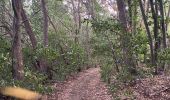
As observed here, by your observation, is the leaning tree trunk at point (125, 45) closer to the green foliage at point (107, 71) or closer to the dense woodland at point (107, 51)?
the dense woodland at point (107, 51)

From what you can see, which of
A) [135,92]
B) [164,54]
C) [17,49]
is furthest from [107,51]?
[17,49]

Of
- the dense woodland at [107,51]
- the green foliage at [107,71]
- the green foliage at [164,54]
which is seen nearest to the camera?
the dense woodland at [107,51]

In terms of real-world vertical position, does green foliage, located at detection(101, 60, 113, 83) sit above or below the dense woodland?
below

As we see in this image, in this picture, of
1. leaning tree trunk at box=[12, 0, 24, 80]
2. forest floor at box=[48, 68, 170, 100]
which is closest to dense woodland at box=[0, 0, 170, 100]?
leaning tree trunk at box=[12, 0, 24, 80]

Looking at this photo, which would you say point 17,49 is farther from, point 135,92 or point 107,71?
point 107,71

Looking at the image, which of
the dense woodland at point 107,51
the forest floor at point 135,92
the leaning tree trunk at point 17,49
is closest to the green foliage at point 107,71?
the dense woodland at point 107,51

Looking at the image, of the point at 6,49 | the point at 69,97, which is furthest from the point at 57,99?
the point at 6,49

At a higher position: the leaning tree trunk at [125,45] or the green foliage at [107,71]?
the leaning tree trunk at [125,45]

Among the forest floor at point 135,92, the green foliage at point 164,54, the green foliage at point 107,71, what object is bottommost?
the forest floor at point 135,92

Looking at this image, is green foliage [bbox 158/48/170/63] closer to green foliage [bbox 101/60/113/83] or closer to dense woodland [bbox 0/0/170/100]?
dense woodland [bbox 0/0/170/100]

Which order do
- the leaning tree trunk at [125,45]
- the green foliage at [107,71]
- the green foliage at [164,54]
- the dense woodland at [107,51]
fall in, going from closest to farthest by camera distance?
the dense woodland at [107,51], the leaning tree trunk at [125,45], the green foliage at [164,54], the green foliage at [107,71]

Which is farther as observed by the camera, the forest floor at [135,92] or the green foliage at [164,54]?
the green foliage at [164,54]

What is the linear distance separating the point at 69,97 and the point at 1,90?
5.18 meters

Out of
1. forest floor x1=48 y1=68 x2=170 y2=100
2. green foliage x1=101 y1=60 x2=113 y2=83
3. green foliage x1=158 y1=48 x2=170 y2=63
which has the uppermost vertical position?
green foliage x1=158 y1=48 x2=170 y2=63
